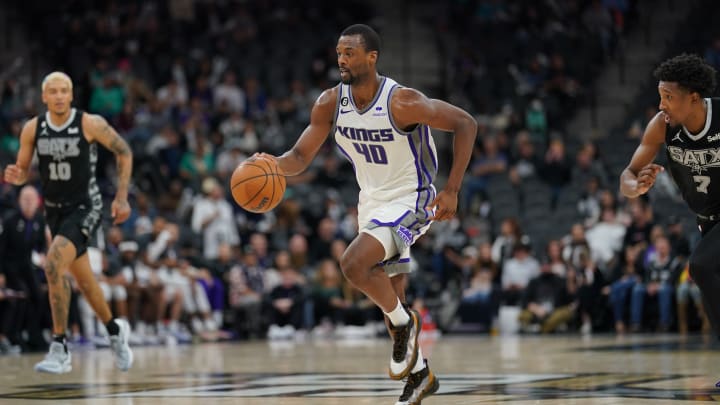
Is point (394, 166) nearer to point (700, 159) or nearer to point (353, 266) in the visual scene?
point (353, 266)

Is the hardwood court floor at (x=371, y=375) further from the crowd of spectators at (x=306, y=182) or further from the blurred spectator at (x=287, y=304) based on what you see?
the blurred spectator at (x=287, y=304)

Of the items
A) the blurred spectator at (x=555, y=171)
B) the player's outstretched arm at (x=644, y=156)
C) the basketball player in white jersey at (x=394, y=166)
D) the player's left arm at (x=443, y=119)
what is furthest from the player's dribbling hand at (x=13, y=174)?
the blurred spectator at (x=555, y=171)

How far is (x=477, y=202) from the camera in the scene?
18.4m

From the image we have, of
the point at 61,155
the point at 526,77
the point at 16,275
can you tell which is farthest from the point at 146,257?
the point at 526,77

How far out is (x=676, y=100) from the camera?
6457 mm

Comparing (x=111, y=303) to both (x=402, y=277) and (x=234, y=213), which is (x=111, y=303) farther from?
(x=402, y=277)

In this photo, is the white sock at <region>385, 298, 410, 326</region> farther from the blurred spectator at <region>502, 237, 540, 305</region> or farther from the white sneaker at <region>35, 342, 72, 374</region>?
the blurred spectator at <region>502, 237, 540, 305</region>

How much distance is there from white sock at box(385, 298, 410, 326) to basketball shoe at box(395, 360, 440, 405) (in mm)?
281

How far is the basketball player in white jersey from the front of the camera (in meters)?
6.13

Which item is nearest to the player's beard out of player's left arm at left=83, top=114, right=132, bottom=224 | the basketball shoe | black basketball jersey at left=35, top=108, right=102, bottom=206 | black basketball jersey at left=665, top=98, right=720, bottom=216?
the basketball shoe

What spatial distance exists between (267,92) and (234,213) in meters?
3.23

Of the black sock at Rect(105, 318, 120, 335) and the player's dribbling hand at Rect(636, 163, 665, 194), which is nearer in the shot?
the player's dribbling hand at Rect(636, 163, 665, 194)

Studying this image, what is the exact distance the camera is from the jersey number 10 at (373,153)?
635 centimetres

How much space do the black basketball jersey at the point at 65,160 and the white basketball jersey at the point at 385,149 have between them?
332 cm
